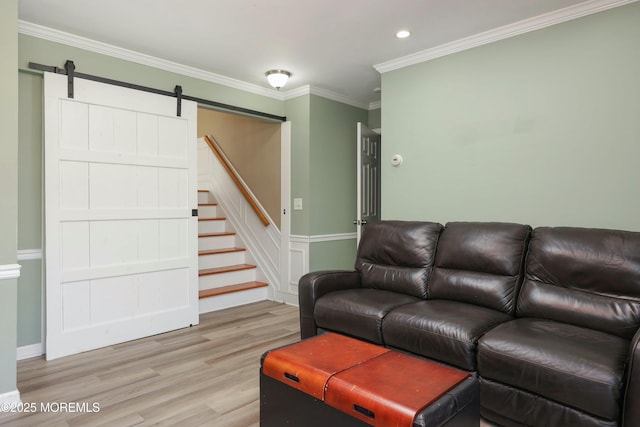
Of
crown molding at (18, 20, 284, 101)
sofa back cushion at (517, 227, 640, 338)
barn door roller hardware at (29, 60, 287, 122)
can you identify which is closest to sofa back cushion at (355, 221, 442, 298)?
sofa back cushion at (517, 227, 640, 338)

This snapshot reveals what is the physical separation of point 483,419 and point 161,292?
9.07 ft

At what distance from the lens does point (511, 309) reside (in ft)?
8.05

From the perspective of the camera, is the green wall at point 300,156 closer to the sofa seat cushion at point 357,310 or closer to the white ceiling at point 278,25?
the white ceiling at point 278,25

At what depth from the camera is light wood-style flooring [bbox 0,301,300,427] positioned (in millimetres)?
2125

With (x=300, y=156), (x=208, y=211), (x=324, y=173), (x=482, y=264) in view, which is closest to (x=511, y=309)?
(x=482, y=264)

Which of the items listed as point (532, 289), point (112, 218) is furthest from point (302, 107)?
point (532, 289)

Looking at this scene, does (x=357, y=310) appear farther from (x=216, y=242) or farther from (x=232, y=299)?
(x=216, y=242)

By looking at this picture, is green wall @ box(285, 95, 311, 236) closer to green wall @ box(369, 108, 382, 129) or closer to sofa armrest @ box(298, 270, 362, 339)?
green wall @ box(369, 108, 382, 129)

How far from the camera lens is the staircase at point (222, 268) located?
430 centimetres

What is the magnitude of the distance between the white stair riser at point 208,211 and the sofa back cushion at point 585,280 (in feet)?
13.4

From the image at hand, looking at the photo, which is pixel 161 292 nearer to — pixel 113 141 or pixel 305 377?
pixel 113 141

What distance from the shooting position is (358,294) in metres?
2.85

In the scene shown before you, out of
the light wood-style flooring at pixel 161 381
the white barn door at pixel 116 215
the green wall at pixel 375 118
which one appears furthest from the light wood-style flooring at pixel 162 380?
the green wall at pixel 375 118

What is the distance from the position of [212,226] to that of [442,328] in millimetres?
3712
